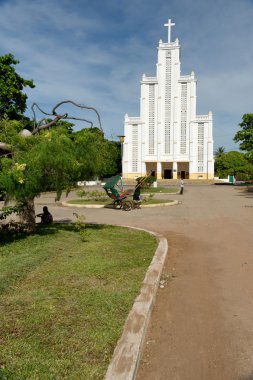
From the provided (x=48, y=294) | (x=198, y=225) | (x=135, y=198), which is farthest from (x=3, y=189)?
(x=135, y=198)

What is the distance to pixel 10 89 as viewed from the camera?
90.0 ft

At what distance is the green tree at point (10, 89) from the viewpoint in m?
27.4

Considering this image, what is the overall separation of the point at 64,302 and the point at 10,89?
26.8 m

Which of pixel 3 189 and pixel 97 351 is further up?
pixel 3 189

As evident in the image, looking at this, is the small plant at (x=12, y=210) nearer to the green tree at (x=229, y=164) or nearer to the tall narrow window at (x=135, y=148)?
the tall narrow window at (x=135, y=148)

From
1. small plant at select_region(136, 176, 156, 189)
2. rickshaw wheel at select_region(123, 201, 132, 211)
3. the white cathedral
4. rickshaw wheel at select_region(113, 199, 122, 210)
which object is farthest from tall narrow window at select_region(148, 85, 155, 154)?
rickshaw wheel at select_region(123, 201, 132, 211)

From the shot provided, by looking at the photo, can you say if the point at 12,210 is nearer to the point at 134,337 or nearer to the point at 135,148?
the point at 134,337

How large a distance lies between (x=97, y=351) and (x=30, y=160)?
4.91 meters

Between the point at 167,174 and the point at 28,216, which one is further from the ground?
the point at 167,174

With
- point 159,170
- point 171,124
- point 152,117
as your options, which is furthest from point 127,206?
point 152,117

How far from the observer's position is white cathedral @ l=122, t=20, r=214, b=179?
55844 millimetres

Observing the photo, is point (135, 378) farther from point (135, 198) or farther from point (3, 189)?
point (135, 198)

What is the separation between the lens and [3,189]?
284 inches

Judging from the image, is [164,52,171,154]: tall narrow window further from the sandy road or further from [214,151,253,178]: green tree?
the sandy road
